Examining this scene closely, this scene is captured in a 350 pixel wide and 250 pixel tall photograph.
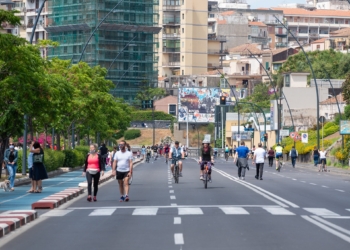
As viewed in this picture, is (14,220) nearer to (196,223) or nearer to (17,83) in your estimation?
(196,223)

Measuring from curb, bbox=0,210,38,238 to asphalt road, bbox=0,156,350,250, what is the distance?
0.23 m

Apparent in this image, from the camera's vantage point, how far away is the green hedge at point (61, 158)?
169 ft

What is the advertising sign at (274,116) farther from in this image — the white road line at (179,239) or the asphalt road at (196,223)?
the white road line at (179,239)

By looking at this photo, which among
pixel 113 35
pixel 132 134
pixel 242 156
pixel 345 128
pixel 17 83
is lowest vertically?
pixel 242 156

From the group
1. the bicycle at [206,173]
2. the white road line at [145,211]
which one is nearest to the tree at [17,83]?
the white road line at [145,211]

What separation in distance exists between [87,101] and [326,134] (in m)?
37.4

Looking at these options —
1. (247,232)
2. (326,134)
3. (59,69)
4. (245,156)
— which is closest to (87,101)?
(59,69)

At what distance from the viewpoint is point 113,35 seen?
158500 millimetres

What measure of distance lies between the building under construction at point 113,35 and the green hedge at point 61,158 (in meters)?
79.4

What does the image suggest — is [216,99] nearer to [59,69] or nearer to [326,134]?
[326,134]

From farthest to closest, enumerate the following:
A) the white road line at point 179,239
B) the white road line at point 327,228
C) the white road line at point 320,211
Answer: the white road line at point 320,211 < the white road line at point 327,228 < the white road line at point 179,239

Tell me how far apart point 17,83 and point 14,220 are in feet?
55.1

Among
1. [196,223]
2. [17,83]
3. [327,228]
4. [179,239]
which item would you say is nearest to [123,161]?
[196,223]

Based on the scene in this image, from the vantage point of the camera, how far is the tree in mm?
31672
